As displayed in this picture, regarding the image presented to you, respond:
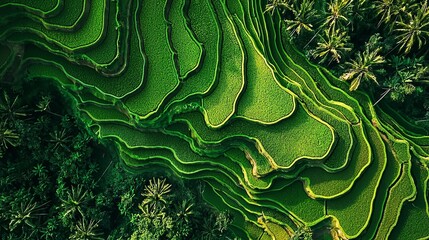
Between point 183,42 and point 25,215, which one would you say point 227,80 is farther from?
point 25,215

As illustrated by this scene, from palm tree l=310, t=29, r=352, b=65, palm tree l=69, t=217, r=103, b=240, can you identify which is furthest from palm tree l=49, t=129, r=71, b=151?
palm tree l=310, t=29, r=352, b=65

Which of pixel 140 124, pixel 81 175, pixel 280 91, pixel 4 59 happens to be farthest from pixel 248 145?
pixel 4 59

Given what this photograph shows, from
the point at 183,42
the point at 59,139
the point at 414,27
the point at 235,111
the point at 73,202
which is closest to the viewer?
the point at 414,27

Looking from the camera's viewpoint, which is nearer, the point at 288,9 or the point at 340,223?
the point at 340,223

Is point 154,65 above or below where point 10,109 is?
above

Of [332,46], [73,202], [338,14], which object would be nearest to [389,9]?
[338,14]

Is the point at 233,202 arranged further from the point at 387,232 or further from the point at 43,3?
the point at 43,3

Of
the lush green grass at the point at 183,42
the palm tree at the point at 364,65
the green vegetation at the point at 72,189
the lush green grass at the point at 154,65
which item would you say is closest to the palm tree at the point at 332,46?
the palm tree at the point at 364,65
